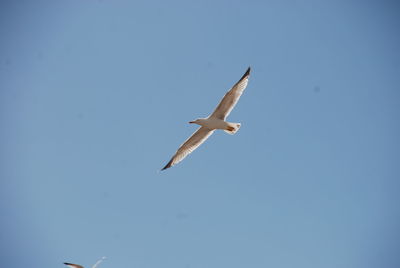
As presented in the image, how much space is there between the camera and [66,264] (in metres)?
10.4

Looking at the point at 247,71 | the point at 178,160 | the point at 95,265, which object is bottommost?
the point at 95,265

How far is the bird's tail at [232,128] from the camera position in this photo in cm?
1110

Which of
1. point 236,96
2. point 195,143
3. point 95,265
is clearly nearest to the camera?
point 95,265

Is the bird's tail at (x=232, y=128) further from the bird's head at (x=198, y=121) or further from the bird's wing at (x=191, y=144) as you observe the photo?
the bird's head at (x=198, y=121)

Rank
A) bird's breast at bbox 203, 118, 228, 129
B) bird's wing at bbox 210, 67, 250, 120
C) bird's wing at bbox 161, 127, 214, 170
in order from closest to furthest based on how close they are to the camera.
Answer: bird's wing at bbox 210, 67, 250, 120 < bird's breast at bbox 203, 118, 228, 129 < bird's wing at bbox 161, 127, 214, 170

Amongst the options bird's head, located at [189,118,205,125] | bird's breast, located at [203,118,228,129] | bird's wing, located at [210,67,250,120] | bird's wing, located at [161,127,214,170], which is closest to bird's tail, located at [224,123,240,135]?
bird's breast, located at [203,118,228,129]

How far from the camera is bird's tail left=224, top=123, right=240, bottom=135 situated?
11.1 meters

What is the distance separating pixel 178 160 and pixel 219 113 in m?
2.13

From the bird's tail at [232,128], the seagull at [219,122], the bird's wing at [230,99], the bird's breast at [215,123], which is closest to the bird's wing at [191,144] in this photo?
the seagull at [219,122]

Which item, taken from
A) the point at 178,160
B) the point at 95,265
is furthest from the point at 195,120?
the point at 95,265

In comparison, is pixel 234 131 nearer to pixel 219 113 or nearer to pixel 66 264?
pixel 219 113

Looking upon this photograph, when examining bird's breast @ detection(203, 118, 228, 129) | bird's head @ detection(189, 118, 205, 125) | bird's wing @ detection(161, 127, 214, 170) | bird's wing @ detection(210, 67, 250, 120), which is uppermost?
bird's wing @ detection(210, 67, 250, 120)

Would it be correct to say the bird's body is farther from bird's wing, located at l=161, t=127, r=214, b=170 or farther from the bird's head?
bird's wing, located at l=161, t=127, r=214, b=170

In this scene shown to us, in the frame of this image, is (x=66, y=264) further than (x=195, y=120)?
No
